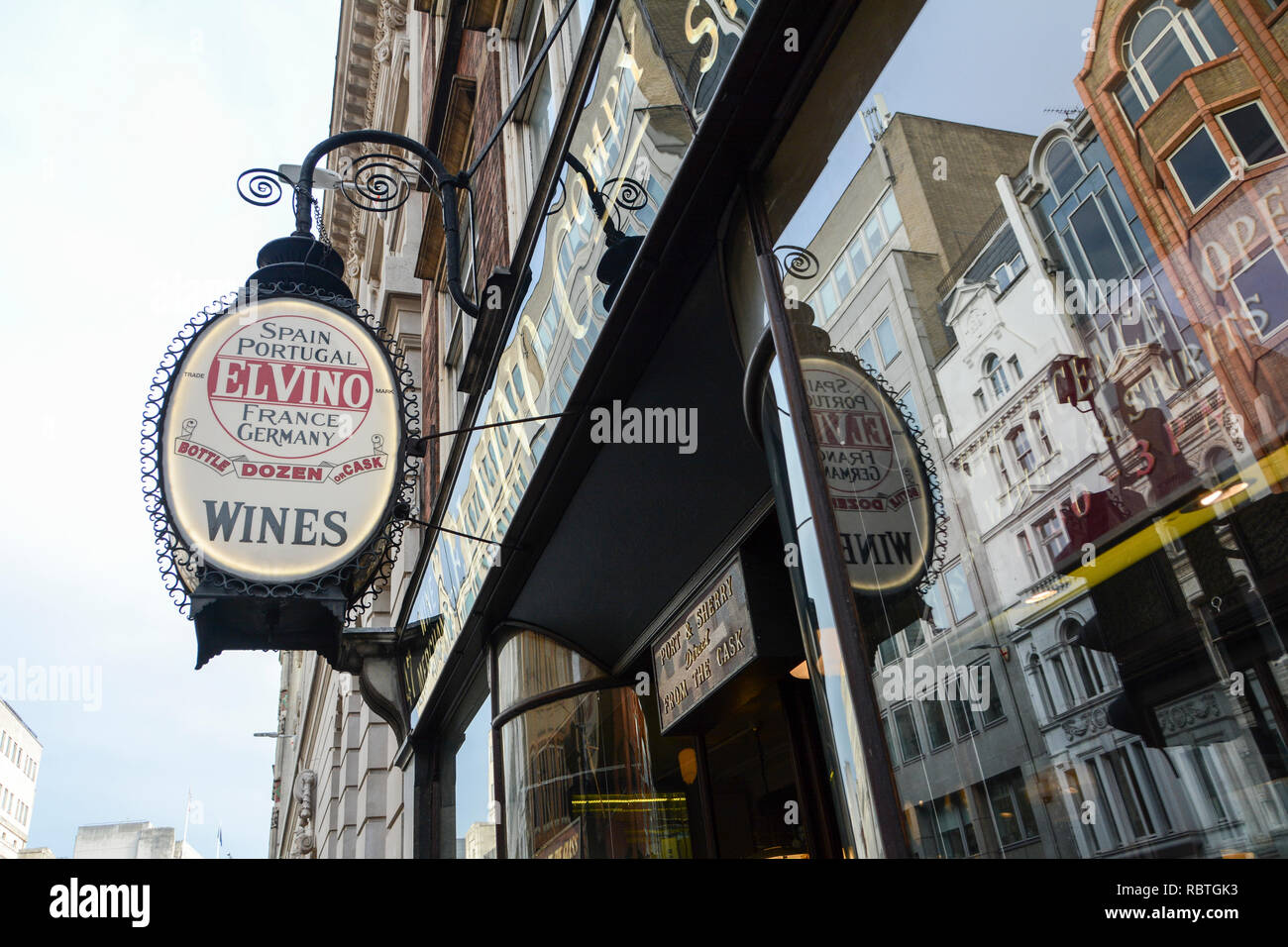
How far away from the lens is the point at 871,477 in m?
2.84

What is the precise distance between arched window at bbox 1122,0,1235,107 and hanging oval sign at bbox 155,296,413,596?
458 centimetres

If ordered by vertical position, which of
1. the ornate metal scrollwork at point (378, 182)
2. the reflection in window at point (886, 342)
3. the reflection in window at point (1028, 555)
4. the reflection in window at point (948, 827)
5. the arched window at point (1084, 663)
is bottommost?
the reflection in window at point (948, 827)

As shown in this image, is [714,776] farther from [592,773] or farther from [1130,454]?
[1130,454]

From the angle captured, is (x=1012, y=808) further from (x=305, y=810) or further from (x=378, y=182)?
(x=305, y=810)

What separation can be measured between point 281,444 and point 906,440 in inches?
162

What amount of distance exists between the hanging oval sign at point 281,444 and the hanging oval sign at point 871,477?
10.8ft

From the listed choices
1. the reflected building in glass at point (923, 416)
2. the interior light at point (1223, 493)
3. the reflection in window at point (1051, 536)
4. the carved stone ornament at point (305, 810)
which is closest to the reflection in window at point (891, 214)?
the reflected building in glass at point (923, 416)

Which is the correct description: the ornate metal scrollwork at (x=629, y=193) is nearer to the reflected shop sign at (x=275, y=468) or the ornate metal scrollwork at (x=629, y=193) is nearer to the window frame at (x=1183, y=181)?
the reflected shop sign at (x=275, y=468)

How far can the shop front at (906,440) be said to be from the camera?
5.64 feet

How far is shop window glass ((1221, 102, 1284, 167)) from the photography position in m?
1.58

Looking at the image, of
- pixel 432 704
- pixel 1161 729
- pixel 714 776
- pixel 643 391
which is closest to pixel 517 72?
pixel 643 391

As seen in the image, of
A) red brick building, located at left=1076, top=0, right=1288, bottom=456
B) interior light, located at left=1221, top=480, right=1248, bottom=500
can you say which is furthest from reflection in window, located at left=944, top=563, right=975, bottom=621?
red brick building, located at left=1076, top=0, right=1288, bottom=456

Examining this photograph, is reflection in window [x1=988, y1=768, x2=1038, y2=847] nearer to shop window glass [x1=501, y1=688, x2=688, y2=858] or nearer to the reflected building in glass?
the reflected building in glass
